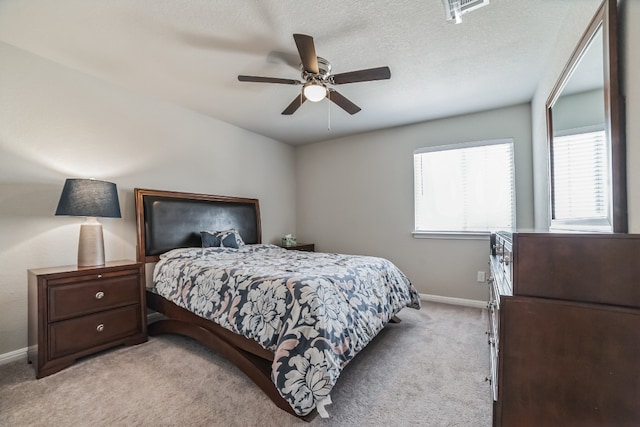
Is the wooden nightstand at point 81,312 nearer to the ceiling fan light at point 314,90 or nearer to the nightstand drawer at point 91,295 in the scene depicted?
the nightstand drawer at point 91,295

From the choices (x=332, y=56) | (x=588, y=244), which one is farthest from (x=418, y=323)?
(x=332, y=56)

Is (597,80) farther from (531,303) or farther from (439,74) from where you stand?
(439,74)

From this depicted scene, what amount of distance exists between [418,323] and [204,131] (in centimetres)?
342

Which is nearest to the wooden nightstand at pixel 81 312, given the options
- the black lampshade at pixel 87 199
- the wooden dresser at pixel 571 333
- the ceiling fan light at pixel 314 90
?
the black lampshade at pixel 87 199

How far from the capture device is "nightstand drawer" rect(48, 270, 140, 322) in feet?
6.65

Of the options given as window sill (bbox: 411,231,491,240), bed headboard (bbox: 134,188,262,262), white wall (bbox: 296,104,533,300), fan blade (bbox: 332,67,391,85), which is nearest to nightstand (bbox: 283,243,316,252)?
white wall (bbox: 296,104,533,300)

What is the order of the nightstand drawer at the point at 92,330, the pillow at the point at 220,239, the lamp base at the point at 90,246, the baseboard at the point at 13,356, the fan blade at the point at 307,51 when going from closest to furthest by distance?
the fan blade at the point at 307,51 < the nightstand drawer at the point at 92,330 < the baseboard at the point at 13,356 < the lamp base at the point at 90,246 < the pillow at the point at 220,239

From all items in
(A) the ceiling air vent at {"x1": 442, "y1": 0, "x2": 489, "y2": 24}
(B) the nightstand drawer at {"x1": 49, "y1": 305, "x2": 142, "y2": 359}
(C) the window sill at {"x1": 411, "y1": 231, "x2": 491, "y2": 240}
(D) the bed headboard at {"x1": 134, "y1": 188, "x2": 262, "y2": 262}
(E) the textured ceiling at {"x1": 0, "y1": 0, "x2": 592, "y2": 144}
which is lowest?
(B) the nightstand drawer at {"x1": 49, "y1": 305, "x2": 142, "y2": 359}

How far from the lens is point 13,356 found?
218 centimetres

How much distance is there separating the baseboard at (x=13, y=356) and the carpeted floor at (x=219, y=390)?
0.24ft

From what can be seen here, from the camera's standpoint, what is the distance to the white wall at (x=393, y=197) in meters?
3.33

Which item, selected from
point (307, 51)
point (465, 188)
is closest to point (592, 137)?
point (307, 51)

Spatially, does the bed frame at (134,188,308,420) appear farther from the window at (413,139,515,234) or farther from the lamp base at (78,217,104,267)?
the window at (413,139,515,234)

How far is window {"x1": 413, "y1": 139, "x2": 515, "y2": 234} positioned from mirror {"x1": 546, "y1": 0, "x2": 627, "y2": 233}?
1513 mm
